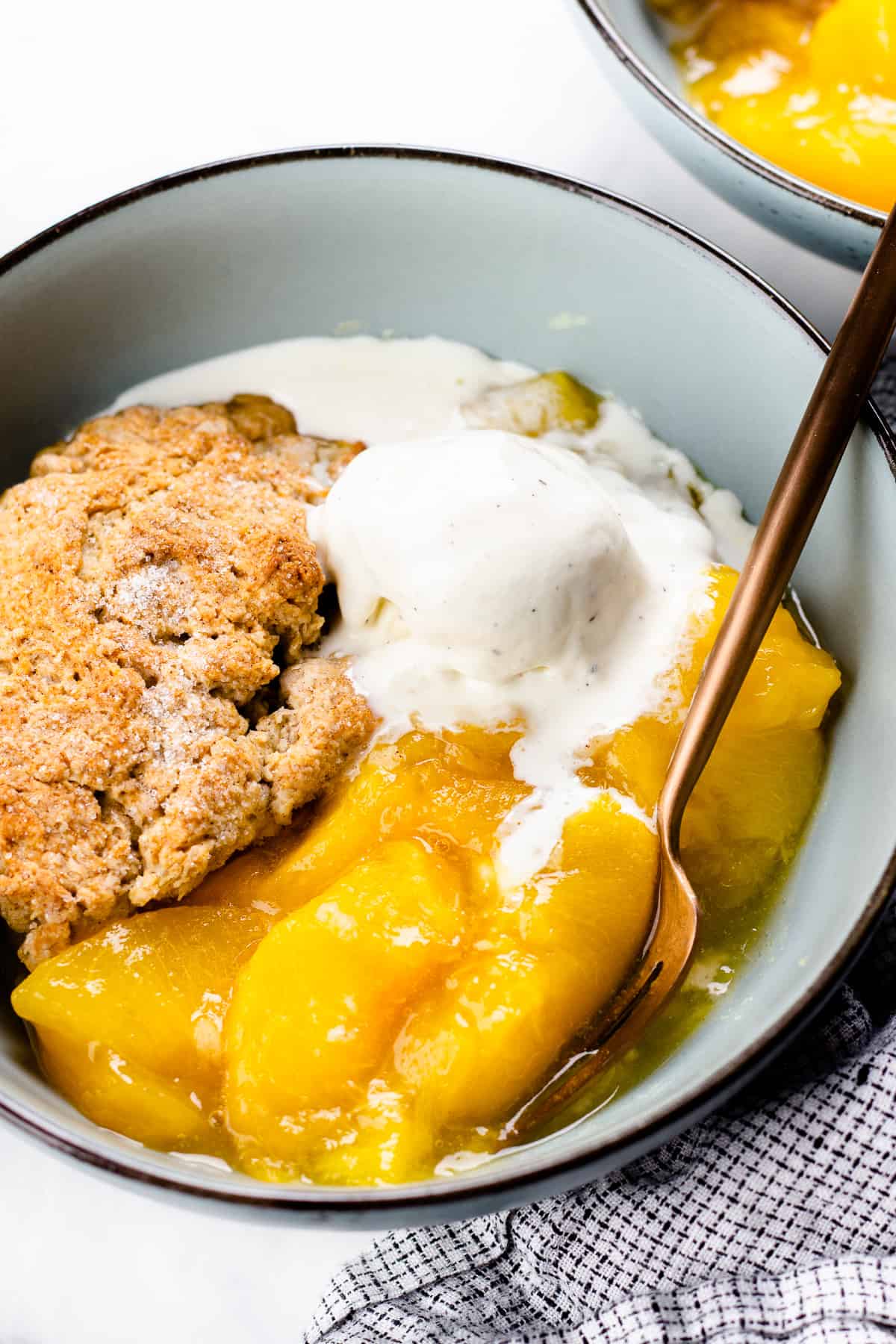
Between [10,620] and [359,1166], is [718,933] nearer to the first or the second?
[359,1166]

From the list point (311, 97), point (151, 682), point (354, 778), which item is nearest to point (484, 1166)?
point (354, 778)

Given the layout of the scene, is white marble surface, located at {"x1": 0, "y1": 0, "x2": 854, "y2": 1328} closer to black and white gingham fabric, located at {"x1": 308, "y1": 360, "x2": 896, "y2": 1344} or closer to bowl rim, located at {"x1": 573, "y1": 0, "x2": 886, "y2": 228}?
bowl rim, located at {"x1": 573, "y1": 0, "x2": 886, "y2": 228}

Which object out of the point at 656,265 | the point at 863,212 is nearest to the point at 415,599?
the point at 656,265

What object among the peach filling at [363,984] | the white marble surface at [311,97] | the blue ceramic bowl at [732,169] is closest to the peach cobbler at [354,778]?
the peach filling at [363,984]

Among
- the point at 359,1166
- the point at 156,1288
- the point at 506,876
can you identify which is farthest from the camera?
the point at 156,1288

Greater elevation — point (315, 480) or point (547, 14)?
point (547, 14)

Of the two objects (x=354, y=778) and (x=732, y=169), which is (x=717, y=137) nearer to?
(x=732, y=169)
